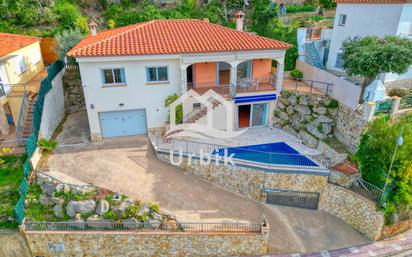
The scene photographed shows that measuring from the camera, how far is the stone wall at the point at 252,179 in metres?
19.1

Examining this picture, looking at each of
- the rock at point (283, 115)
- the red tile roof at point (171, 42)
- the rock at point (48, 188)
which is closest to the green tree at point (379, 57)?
the red tile roof at point (171, 42)

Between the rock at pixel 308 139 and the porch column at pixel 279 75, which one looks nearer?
the rock at pixel 308 139

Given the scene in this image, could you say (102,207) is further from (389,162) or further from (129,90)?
(389,162)

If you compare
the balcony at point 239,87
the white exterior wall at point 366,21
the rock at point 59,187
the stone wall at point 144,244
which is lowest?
the stone wall at point 144,244

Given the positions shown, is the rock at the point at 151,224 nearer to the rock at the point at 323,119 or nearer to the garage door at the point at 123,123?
the garage door at the point at 123,123

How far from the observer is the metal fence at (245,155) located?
63.3ft

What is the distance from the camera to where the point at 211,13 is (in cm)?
4184

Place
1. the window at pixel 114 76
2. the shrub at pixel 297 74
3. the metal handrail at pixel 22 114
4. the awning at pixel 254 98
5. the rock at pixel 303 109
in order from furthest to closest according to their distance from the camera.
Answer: the shrub at pixel 297 74 < the rock at pixel 303 109 < the awning at pixel 254 98 < the metal handrail at pixel 22 114 < the window at pixel 114 76

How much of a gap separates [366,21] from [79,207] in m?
27.3

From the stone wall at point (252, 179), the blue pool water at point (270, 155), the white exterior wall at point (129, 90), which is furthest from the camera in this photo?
the white exterior wall at point (129, 90)

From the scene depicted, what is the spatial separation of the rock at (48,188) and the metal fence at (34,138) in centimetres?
95

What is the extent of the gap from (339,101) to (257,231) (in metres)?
13.1

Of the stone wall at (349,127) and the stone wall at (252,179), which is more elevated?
the stone wall at (349,127)

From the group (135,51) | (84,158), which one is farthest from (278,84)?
(84,158)
